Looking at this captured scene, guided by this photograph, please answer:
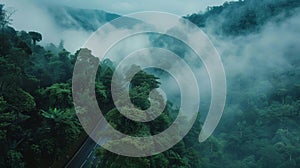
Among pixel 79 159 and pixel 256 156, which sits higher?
pixel 256 156

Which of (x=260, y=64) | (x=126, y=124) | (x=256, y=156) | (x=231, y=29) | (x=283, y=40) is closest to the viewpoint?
(x=126, y=124)

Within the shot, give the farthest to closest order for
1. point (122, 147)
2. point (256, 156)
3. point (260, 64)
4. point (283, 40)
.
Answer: point (283, 40)
point (260, 64)
point (256, 156)
point (122, 147)

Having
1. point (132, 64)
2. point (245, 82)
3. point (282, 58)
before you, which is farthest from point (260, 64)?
point (132, 64)

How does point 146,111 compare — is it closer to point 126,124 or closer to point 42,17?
point 126,124

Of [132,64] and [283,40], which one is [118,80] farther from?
[283,40]

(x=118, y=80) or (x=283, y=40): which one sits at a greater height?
(x=283, y=40)

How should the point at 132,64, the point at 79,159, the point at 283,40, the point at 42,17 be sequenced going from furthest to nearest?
the point at 283,40
the point at 42,17
the point at 132,64
the point at 79,159

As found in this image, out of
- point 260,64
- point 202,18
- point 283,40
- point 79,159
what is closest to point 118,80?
point 79,159

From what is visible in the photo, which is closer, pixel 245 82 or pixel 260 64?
pixel 245 82

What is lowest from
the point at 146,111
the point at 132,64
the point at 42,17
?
the point at 146,111
